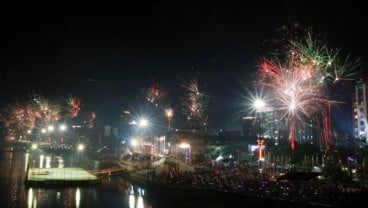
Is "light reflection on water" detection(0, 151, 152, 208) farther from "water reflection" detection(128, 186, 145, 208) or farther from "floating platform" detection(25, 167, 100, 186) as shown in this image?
"floating platform" detection(25, 167, 100, 186)

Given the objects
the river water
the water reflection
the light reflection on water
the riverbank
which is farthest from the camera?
the light reflection on water

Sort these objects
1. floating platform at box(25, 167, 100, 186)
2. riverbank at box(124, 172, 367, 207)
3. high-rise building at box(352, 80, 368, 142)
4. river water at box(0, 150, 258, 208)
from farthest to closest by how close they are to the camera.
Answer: high-rise building at box(352, 80, 368, 142), floating platform at box(25, 167, 100, 186), river water at box(0, 150, 258, 208), riverbank at box(124, 172, 367, 207)

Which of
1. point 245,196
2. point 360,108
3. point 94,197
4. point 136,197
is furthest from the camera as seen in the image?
point 360,108

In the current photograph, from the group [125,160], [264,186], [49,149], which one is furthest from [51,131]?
[264,186]

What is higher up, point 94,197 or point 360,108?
point 360,108

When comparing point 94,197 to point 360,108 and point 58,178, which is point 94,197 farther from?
point 360,108

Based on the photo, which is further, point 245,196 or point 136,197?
point 136,197

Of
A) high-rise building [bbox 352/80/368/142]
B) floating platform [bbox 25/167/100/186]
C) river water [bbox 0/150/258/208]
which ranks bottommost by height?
river water [bbox 0/150/258/208]

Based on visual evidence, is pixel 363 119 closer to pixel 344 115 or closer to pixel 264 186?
pixel 344 115

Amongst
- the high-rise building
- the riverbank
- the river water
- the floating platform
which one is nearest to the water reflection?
the river water

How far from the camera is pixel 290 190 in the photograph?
23.1 meters

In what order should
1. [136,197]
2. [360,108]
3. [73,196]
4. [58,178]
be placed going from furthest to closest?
1. [360,108]
2. [58,178]
3. [73,196]
4. [136,197]

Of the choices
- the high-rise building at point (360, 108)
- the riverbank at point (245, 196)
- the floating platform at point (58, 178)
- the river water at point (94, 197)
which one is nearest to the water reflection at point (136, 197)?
the river water at point (94, 197)

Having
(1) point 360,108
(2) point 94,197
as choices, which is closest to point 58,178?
(2) point 94,197
